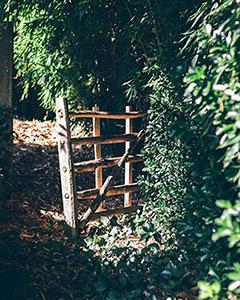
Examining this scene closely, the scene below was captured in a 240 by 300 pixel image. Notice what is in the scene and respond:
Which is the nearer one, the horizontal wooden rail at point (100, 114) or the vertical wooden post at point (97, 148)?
the horizontal wooden rail at point (100, 114)

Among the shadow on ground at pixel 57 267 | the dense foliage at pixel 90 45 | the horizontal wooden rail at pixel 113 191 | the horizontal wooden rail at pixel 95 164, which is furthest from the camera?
the dense foliage at pixel 90 45

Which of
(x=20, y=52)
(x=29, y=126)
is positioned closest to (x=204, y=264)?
(x=20, y=52)

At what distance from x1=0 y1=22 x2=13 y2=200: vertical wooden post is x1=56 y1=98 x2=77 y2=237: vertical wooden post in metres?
0.45

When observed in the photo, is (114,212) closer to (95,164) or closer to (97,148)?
(95,164)

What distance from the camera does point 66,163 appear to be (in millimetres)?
5105

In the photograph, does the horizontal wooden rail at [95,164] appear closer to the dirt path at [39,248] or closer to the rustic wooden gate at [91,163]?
the rustic wooden gate at [91,163]

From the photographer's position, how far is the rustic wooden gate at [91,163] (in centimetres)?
510

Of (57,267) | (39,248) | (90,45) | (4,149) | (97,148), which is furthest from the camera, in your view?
(90,45)

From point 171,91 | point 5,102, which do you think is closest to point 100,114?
point 5,102

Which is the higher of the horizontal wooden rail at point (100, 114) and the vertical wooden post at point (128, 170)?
the horizontal wooden rail at point (100, 114)

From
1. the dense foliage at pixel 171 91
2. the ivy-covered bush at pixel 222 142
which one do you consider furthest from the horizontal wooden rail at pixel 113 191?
the ivy-covered bush at pixel 222 142

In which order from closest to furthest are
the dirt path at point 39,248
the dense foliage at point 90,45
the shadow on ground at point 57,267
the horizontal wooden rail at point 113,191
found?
the shadow on ground at point 57,267
the dirt path at point 39,248
the horizontal wooden rail at point 113,191
the dense foliage at point 90,45

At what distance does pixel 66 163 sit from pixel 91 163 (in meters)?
0.49

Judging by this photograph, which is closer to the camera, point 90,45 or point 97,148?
point 97,148
